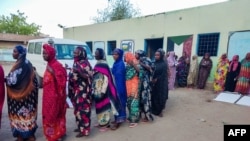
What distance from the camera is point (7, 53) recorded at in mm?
19812

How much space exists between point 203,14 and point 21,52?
24.5ft

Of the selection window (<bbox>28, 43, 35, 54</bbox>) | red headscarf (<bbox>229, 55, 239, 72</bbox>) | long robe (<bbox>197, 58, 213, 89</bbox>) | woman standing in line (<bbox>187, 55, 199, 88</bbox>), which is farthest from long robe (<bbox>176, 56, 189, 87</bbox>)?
window (<bbox>28, 43, 35, 54</bbox>)

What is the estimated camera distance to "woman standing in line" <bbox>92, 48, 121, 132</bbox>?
11.9 ft

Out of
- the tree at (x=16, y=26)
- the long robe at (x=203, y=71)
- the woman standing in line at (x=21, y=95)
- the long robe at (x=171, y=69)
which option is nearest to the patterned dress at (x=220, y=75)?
the long robe at (x=203, y=71)

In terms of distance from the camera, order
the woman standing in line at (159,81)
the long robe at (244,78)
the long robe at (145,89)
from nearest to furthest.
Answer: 1. the long robe at (145,89)
2. the woman standing in line at (159,81)
3. the long robe at (244,78)

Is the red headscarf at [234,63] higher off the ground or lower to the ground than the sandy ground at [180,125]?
higher

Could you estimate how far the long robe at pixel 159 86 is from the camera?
4.69 metres

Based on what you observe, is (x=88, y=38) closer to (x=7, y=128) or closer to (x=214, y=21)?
(x=214, y=21)

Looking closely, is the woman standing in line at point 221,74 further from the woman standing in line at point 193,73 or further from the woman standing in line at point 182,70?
the woman standing in line at point 182,70

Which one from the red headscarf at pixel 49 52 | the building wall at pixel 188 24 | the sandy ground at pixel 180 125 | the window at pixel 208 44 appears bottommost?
the sandy ground at pixel 180 125

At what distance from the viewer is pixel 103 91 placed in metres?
3.63

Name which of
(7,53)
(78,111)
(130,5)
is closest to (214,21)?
(78,111)

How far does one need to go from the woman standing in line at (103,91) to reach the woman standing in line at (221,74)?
5.41 m

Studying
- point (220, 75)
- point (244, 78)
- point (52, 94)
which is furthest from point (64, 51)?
point (244, 78)
